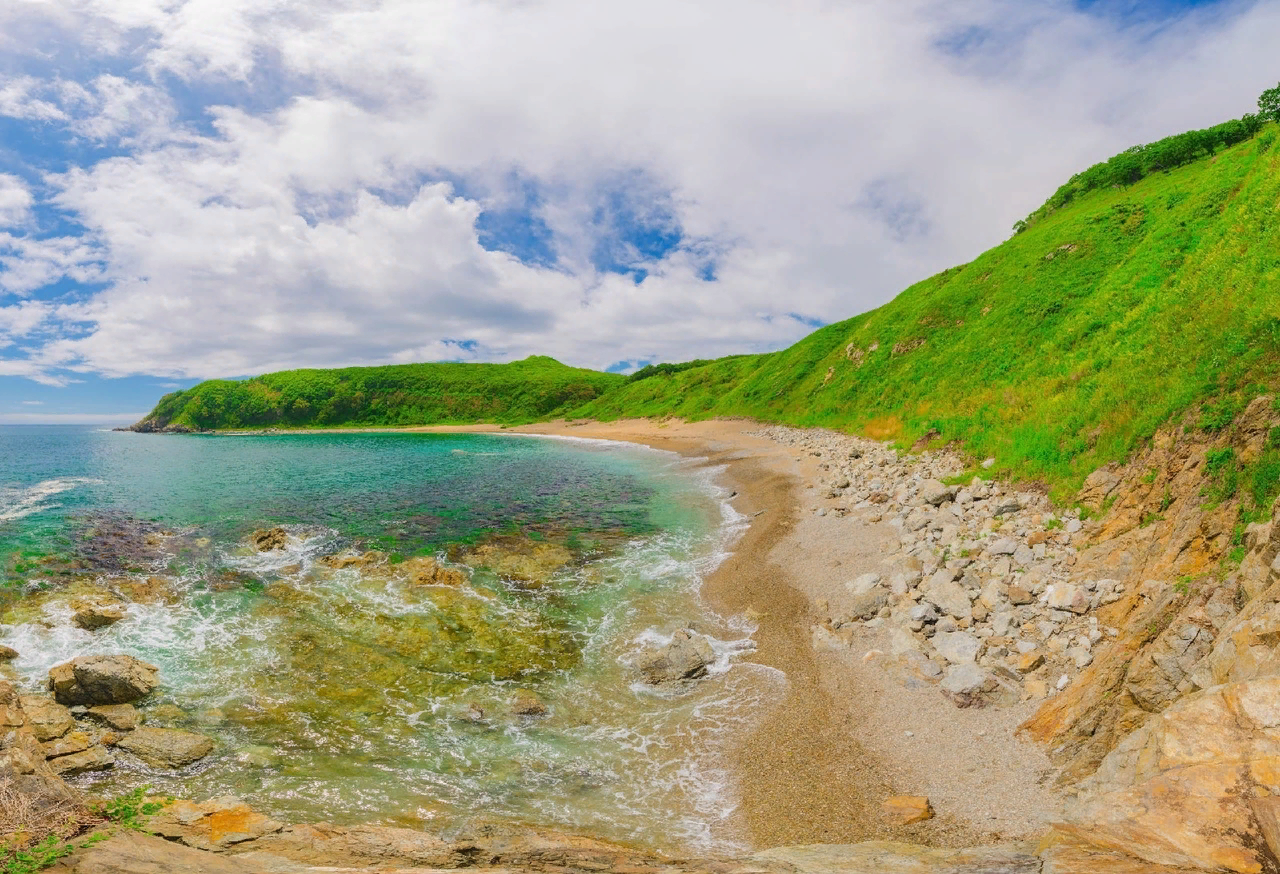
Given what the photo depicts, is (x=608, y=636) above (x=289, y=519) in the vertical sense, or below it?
below

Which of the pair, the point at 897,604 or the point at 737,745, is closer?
the point at 737,745

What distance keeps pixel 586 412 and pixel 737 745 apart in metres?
140

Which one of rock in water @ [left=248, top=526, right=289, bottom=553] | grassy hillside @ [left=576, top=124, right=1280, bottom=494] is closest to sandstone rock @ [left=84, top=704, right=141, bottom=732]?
rock in water @ [left=248, top=526, right=289, bottom=553]

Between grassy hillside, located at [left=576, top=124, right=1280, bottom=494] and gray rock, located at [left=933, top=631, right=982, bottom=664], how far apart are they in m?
8.21

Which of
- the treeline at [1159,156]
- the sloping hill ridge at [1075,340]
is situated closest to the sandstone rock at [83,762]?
the sloping hill ridge at [1075,340]

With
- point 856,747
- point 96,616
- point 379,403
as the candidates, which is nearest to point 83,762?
point 96,616

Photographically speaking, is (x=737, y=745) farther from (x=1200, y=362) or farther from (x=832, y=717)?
(x=1200, y=362)

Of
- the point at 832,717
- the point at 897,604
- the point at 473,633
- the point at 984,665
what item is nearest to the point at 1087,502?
the point at 897,604

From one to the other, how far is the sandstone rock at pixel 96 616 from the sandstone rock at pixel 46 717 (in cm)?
580

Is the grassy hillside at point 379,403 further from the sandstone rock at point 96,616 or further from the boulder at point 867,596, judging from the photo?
the boulder at point 867,596

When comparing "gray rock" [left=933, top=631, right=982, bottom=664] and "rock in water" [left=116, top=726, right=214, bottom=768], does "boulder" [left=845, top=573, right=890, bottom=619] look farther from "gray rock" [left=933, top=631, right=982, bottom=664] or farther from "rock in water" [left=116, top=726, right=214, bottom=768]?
"rock in water" [left=116, top=726, right=214, bottom=768]

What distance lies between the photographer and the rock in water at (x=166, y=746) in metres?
11.2

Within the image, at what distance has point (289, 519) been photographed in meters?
32.8

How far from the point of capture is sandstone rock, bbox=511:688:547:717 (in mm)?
13508
